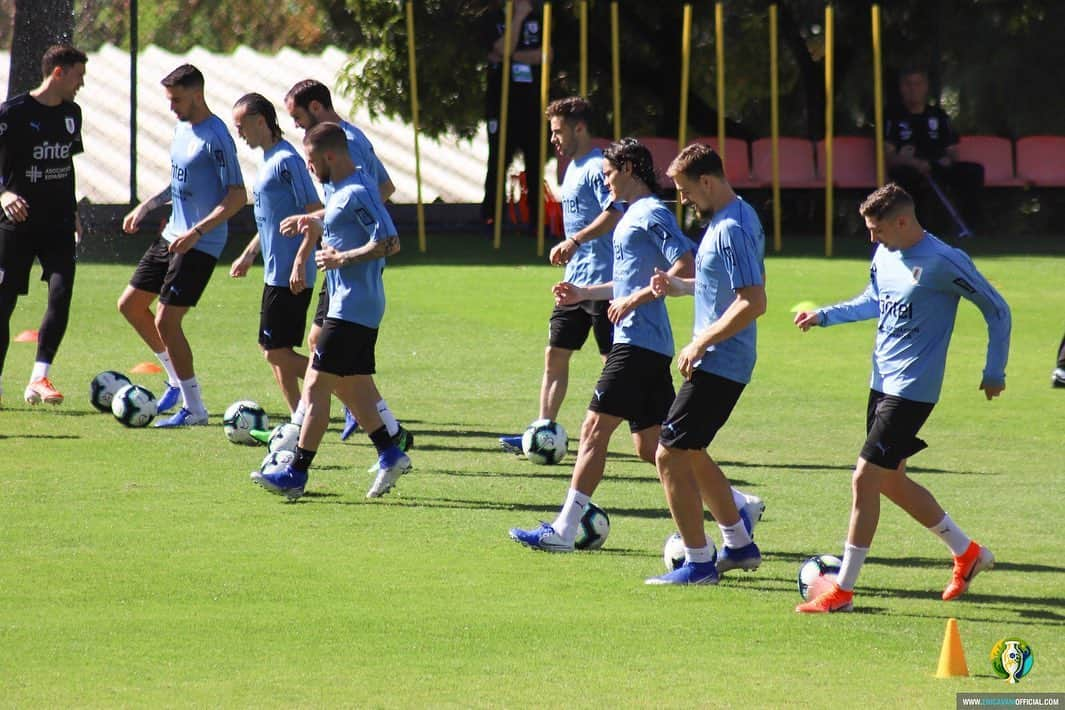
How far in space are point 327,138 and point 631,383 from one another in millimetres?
2370

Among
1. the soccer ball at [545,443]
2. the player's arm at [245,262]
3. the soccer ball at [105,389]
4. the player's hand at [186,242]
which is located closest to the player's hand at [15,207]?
the soccer ball at [105,389]

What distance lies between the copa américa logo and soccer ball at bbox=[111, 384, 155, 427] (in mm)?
7290

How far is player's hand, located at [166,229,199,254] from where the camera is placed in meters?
12.0

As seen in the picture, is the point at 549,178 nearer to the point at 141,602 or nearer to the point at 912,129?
the point at 912,129

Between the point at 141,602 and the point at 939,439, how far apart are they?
6424 mm

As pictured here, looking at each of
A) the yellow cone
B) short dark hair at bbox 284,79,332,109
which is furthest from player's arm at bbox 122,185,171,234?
the yellow cone

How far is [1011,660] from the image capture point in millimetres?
6602

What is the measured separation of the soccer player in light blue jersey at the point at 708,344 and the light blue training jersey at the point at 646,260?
18.7 inches

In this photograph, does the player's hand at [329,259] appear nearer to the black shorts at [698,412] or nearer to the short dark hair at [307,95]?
the short dark hair at [307,95]

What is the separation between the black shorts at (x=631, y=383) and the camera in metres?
8.87

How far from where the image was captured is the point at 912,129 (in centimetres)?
2419

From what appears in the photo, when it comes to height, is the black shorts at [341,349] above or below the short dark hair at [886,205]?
below

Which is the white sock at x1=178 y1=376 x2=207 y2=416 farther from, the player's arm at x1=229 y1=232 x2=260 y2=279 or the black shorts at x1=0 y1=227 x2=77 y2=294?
the black shorts at x1=0 y1=227 x2=77 y2=294

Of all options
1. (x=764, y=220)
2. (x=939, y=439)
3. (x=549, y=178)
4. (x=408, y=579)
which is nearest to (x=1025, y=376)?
(x=939, y=439)
